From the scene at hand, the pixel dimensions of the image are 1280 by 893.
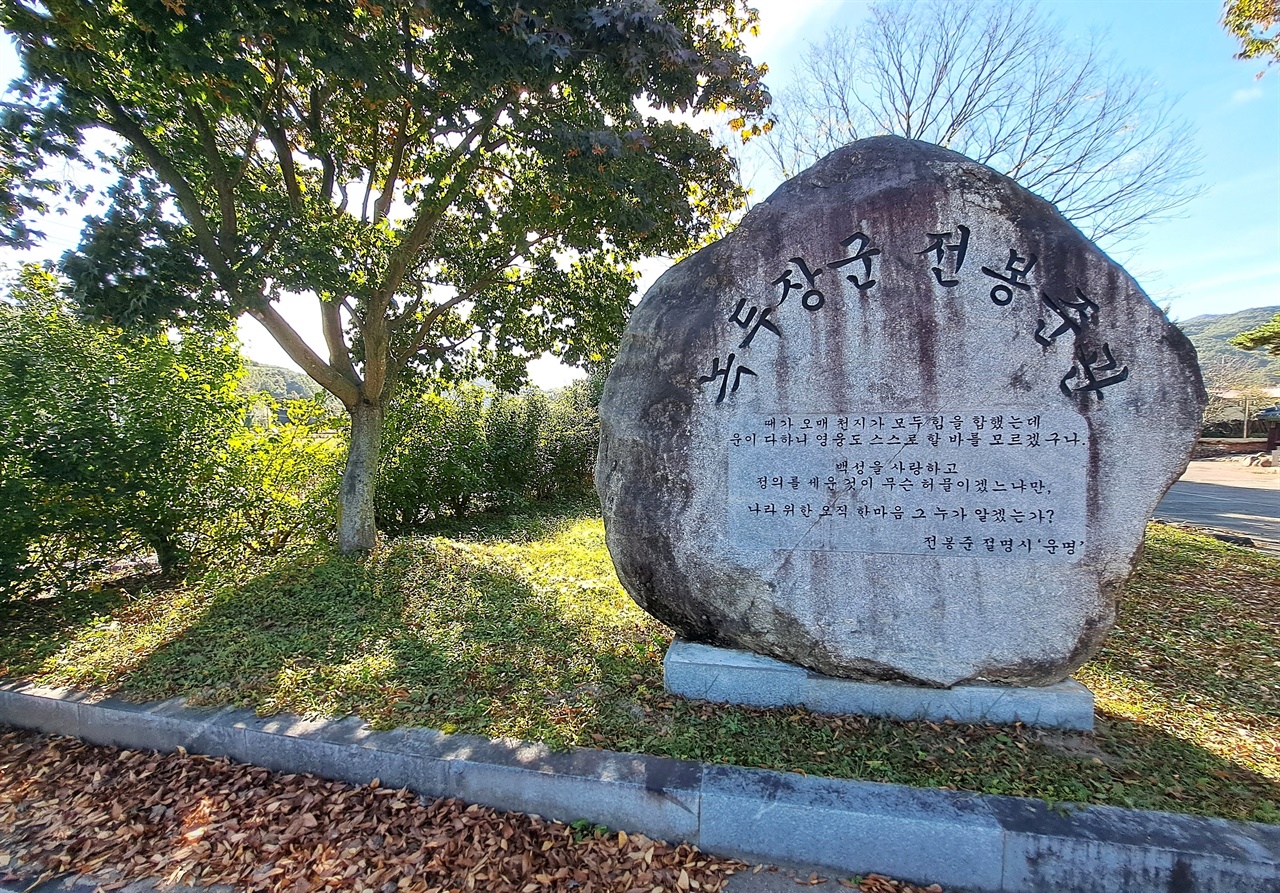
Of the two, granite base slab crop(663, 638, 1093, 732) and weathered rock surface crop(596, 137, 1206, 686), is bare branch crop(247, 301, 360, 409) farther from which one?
granite base slab crop(663, 638, 1093, 732)

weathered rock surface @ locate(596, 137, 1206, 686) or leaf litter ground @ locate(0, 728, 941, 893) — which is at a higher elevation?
weathered rock surface @ locate(596, 137, 1206, 686)

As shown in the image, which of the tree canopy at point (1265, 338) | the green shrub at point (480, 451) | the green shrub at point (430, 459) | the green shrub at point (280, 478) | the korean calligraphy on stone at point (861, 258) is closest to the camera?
→ the korean calligraphy on stone at point (861, 258)

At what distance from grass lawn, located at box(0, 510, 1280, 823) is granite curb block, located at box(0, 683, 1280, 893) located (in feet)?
0.47

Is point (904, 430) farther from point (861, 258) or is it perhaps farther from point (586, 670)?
point (586, 670)

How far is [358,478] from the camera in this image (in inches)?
220

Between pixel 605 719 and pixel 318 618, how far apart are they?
8.47 ft

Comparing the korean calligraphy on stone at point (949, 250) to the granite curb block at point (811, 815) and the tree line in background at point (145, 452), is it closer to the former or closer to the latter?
the granite curb block at point (811, 815)

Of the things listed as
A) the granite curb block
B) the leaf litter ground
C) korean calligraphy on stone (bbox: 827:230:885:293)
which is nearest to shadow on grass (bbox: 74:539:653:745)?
the granite curb block

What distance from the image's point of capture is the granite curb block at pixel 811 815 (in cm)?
205

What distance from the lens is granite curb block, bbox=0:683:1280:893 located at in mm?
2049

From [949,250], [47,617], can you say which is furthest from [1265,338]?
[47,617]

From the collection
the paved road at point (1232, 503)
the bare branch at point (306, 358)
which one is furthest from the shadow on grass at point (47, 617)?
the paved road at point (1232, 503)

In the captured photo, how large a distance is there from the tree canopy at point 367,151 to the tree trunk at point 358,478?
0.9 inches

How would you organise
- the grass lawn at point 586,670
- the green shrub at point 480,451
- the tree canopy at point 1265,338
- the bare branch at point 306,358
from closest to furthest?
1. the grass lawn at point 586,670
2. the bare branch at point 306,358
3. the green shrub at point 480,451
4. the tree canopy at point 1265,338
